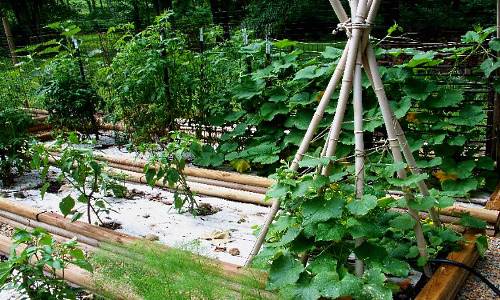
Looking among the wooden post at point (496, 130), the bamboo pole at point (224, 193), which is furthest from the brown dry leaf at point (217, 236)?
the wooden post at point (496, 130)

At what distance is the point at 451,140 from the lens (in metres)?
3.80

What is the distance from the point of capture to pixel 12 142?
15.1 feet

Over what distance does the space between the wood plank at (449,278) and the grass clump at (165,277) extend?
28.6 inches

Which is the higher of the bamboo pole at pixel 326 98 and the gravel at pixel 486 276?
the bamboo pole at pixel 326 98

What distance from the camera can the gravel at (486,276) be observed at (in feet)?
7.97

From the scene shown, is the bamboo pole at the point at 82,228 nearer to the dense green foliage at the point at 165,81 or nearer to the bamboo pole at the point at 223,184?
the bamboo pole at the point at 223,184

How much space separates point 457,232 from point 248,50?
8.68 ft

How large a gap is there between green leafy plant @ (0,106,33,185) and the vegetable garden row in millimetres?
14

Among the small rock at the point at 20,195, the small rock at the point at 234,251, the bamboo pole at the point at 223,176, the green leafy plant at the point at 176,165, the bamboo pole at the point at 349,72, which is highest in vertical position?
the bamboo pole at the point at 349,72

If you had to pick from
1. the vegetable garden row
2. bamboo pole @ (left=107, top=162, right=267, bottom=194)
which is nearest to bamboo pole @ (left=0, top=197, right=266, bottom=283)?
the vegetable garden row

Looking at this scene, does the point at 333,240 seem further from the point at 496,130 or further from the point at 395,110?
the point at 496,130

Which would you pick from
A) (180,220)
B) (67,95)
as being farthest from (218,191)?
(67,95)

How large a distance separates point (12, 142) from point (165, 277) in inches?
123

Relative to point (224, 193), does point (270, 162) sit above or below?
above
